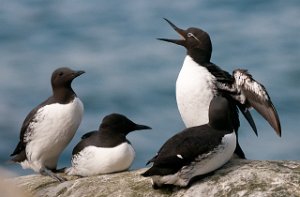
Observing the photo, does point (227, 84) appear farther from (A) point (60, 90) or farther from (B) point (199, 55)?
(A) point (60, 90)

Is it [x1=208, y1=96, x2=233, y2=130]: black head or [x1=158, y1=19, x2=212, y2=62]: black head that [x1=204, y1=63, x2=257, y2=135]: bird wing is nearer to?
[x1=158, y1=19, x2=212, y2=62]: black head

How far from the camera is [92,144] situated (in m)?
7.26

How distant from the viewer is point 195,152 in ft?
19.7

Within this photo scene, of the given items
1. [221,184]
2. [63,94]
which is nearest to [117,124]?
[63,94]

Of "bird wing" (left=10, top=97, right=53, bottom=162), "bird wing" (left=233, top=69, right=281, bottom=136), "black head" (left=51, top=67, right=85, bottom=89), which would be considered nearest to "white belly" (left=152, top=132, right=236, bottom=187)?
"bird wing" (left=233, top=69, right=281, bottom=136)

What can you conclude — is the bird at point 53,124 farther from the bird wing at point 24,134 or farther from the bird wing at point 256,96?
the bird wing at point 256,96

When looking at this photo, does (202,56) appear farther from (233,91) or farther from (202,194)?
(202,194)

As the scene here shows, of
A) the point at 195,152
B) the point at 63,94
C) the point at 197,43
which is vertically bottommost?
the point at 195,152

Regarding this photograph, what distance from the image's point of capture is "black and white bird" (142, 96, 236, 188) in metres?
5.99

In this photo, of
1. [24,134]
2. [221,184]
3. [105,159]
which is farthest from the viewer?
[24,134]

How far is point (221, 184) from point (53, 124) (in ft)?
7.74

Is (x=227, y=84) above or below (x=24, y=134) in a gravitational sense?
above

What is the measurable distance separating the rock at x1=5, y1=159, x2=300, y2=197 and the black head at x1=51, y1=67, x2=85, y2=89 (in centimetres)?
118

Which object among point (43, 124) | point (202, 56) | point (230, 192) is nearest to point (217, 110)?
point (230, 192)
